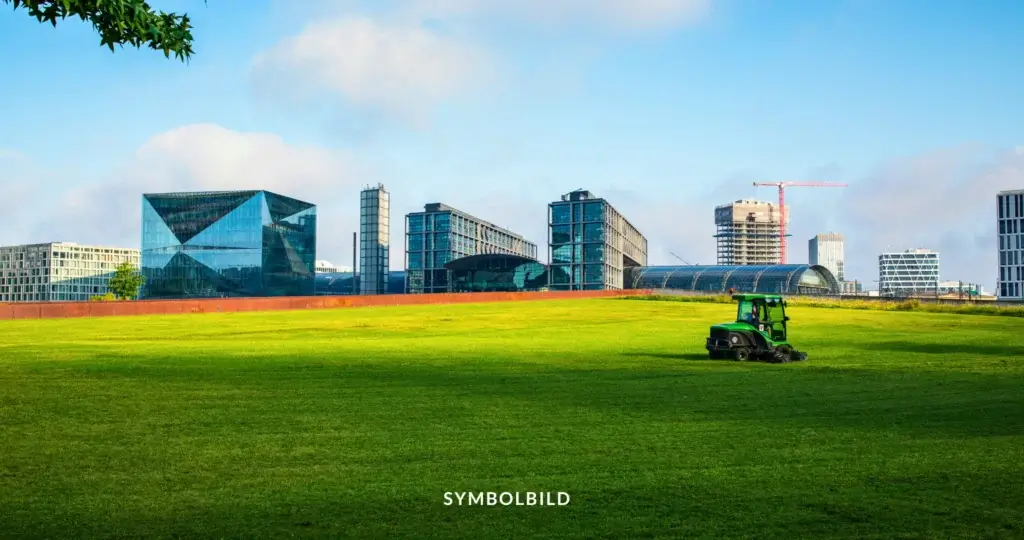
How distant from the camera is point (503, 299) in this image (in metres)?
77.8

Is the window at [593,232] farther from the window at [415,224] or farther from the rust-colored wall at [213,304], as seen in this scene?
the rust-colored wall at [213,304]

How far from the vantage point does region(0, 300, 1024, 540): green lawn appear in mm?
7660

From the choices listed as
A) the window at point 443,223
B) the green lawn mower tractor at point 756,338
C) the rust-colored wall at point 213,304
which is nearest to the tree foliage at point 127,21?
the green lawn mower tractor at point 756,338

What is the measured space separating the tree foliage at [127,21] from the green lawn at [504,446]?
5.57m

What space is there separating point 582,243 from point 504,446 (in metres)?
135

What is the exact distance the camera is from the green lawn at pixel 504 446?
25.1 feet

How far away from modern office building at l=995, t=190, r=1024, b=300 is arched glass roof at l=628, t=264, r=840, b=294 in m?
31.3

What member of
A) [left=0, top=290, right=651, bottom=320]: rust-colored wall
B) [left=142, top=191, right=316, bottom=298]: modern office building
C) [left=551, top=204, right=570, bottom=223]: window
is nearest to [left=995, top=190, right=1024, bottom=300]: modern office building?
[left=551, top=204, right=570, bottom=223]: window

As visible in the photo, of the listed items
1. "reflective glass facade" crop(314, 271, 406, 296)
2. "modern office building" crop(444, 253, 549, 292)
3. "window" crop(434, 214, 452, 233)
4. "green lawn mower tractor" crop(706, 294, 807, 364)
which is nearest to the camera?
"green lawn mower tractor" crop(706, 294, 807, 364)

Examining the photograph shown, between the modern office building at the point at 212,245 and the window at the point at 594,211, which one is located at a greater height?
the window at the point at 594,211

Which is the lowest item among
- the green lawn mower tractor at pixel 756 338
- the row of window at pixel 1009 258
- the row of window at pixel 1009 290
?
the green lawn mower tractor at pixel 756 338

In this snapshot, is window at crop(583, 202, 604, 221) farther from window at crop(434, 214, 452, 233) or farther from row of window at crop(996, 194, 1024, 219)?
row of window at crop(996, 194, 1024, 219)

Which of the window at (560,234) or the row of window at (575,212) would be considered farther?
the window at (560,234)

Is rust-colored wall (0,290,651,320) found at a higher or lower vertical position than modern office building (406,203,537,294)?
lower
